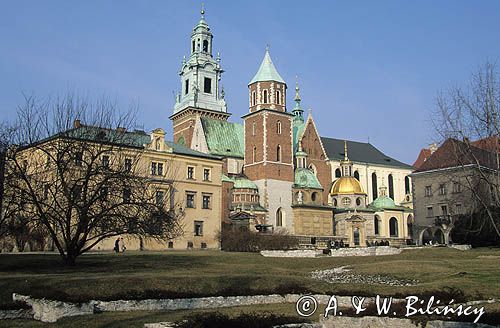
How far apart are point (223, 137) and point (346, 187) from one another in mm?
20184

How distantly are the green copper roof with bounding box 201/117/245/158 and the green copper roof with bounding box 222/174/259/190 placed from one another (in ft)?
25.6

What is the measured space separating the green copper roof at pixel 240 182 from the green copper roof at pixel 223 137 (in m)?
7.80

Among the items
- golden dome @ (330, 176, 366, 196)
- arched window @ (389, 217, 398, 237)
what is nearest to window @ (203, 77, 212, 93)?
golden dome @ (330, 176, 366, 196)

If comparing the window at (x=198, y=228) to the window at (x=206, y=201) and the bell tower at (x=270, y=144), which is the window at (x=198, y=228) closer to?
the window at (x=206, y=201)

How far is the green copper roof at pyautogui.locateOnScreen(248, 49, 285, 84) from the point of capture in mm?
79312

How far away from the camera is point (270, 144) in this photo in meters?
76.3

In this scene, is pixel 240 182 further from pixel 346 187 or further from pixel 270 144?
pixel 346 187

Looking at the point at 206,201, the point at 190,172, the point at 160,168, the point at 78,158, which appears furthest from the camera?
the point at 206,201

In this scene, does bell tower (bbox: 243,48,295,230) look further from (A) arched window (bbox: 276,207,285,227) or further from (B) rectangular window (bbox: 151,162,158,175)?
(B) rectangular window (bbox: 151,162,158,175)

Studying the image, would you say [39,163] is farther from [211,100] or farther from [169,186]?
[211,100]

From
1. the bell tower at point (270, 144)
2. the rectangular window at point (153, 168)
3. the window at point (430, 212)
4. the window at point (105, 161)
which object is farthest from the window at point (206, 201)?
the window at point (430, 212)

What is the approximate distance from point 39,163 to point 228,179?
40858 millimetres

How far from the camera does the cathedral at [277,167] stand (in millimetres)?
73062

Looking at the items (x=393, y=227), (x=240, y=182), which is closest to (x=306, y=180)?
(x=240, y=182)
